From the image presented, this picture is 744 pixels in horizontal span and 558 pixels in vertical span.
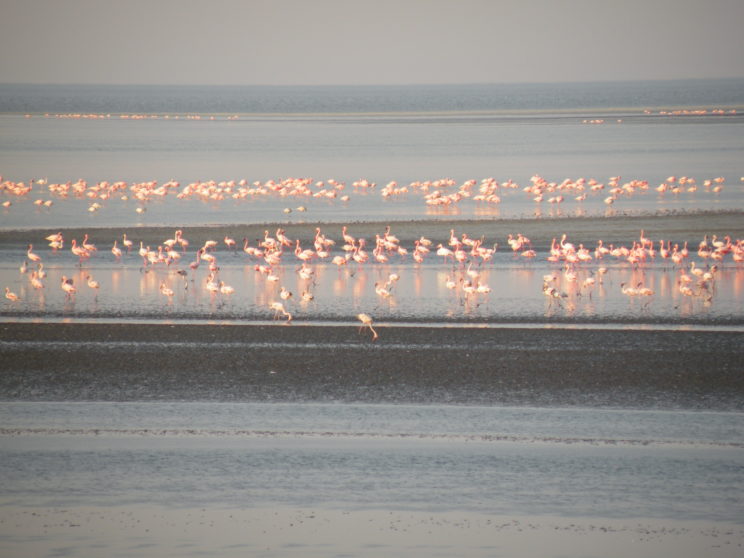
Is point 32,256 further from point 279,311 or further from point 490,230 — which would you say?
point 490,230

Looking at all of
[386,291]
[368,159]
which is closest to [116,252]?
[386,291]

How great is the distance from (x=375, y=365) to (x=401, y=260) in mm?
9969

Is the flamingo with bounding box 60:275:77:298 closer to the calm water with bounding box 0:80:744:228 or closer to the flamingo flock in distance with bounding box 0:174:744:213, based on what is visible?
the calm water with bounding box 0:80:744:228

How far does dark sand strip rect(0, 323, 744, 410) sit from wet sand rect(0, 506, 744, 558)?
3.79 m

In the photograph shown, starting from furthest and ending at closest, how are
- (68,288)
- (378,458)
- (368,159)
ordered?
(368,159)
(68,288)
(378,458)

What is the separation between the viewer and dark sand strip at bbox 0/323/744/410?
15336 millimetres

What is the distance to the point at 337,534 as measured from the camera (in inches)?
431

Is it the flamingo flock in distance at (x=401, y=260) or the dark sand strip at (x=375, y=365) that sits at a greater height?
the flamingo flock in distance at (x=401, y=260)

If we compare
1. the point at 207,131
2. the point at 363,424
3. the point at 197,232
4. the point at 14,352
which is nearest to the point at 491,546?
the point at 363,424

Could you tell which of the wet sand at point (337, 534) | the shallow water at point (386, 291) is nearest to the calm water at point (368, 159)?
the shallow water at point (386, 291)

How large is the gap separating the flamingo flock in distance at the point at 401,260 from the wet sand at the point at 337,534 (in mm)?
8193

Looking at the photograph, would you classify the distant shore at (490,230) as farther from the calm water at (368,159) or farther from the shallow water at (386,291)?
the shallow water at (386,291)

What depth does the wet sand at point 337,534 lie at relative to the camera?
415 inches

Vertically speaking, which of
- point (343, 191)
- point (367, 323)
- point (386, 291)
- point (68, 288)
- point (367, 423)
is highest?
point (343, 191)
